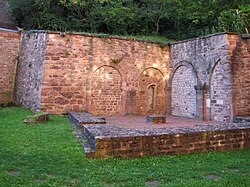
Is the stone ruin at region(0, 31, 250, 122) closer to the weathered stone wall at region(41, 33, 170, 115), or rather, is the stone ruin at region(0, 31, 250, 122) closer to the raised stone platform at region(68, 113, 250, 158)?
the weathered stone wall at region(41, 33, 170, 115)

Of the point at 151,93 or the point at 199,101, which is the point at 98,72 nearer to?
the point at 151,93

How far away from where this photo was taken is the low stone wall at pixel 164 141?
15.2ft

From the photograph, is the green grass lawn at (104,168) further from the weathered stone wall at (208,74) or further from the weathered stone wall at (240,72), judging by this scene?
the weathered stone wall at (208,74)

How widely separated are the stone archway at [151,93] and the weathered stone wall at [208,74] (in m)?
1.17

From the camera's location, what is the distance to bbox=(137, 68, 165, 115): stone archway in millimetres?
13867

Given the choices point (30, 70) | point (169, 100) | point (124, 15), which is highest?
point (124, 15)

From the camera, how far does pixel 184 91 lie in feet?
43.4

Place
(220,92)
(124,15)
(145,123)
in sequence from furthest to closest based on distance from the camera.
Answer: (124,15) < (220,92) < (145,123)

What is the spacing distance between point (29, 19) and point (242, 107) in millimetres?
14805

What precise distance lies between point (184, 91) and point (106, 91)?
4.39 m

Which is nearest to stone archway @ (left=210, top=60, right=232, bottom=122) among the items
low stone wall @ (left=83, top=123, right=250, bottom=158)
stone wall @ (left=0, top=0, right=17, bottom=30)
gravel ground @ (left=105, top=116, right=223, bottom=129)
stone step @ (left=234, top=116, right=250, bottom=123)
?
stone step @ (left=234, top=116, right=250, bottom=123)

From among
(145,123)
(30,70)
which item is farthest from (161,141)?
(30,70)

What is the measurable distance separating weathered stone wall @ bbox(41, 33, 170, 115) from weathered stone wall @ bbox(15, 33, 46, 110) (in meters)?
0.59

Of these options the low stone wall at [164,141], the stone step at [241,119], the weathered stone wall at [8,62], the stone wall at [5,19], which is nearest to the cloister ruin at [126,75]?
the weathered stone wall at [8,62]
